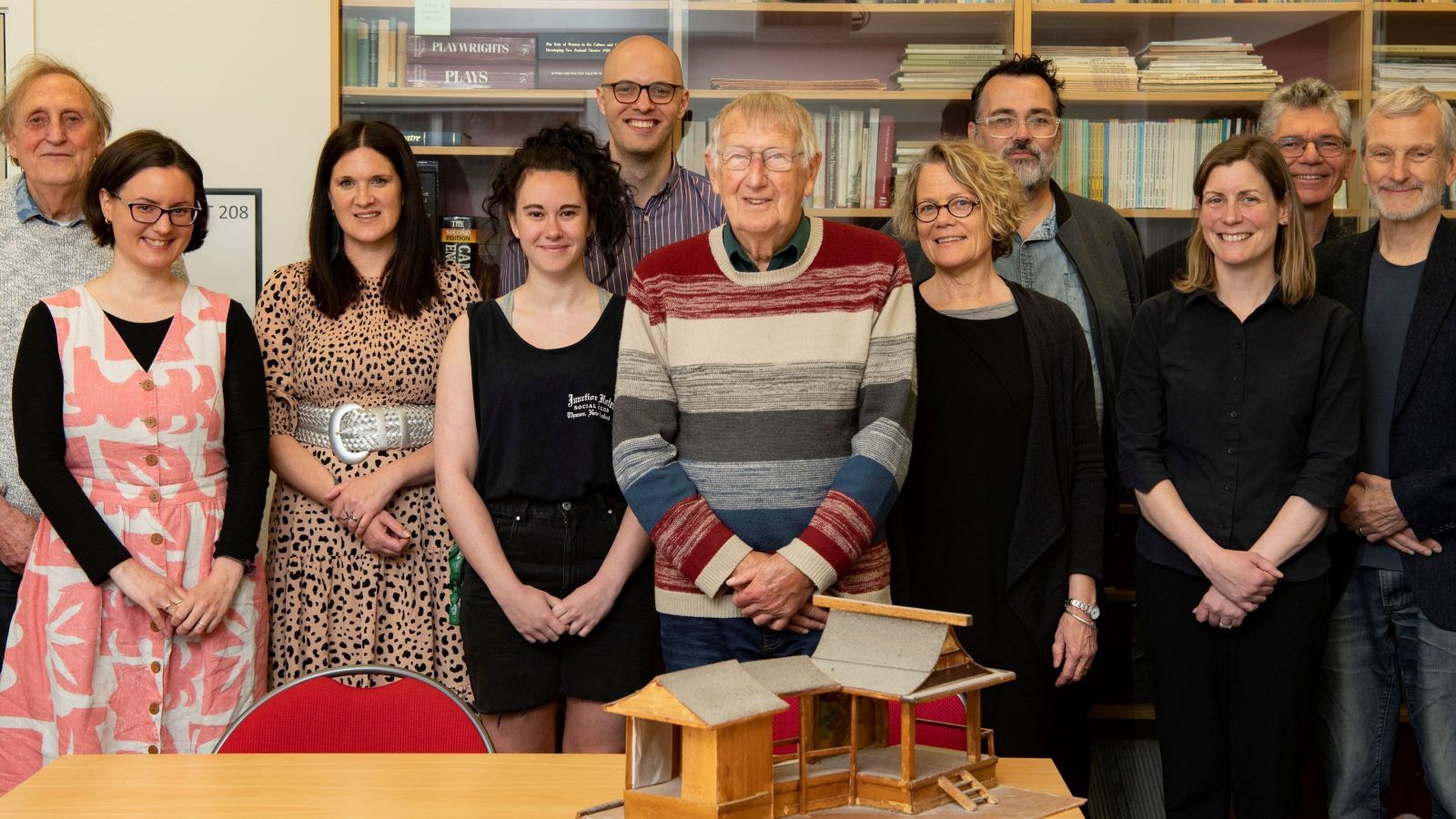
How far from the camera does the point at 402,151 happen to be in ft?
9.22

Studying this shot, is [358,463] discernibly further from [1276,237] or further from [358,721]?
[1276,237]

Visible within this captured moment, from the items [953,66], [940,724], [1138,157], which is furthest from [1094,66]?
[940,724]

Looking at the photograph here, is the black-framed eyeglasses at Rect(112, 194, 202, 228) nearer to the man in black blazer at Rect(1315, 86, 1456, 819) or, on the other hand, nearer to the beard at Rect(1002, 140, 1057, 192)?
the beard at Rect(1002, 140, 1057, 192)

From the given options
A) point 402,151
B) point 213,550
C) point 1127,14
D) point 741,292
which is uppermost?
point 1127,14

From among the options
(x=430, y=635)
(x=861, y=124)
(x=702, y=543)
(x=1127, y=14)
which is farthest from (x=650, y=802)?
(x=1127, y=14)

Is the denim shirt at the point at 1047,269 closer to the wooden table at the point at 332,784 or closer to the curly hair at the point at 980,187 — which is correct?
the curly hair at the point at 980,187

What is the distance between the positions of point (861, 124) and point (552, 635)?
2.11m

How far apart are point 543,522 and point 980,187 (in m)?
1.04

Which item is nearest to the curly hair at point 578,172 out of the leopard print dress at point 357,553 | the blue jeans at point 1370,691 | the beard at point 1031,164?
the leopard print dress at point 357,553

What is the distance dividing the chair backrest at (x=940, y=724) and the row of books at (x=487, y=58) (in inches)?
100

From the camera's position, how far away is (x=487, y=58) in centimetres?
389

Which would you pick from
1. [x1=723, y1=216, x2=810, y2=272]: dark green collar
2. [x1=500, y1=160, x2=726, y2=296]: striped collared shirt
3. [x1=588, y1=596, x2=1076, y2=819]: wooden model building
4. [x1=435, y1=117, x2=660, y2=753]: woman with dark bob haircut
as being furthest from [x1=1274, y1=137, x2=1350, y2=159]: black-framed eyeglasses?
[x1=588, y1=596, x2=1076, y2=819]: wooden model building

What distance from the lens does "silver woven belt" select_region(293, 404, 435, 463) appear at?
268 cm

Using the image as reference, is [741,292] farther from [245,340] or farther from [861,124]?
[861,124]
